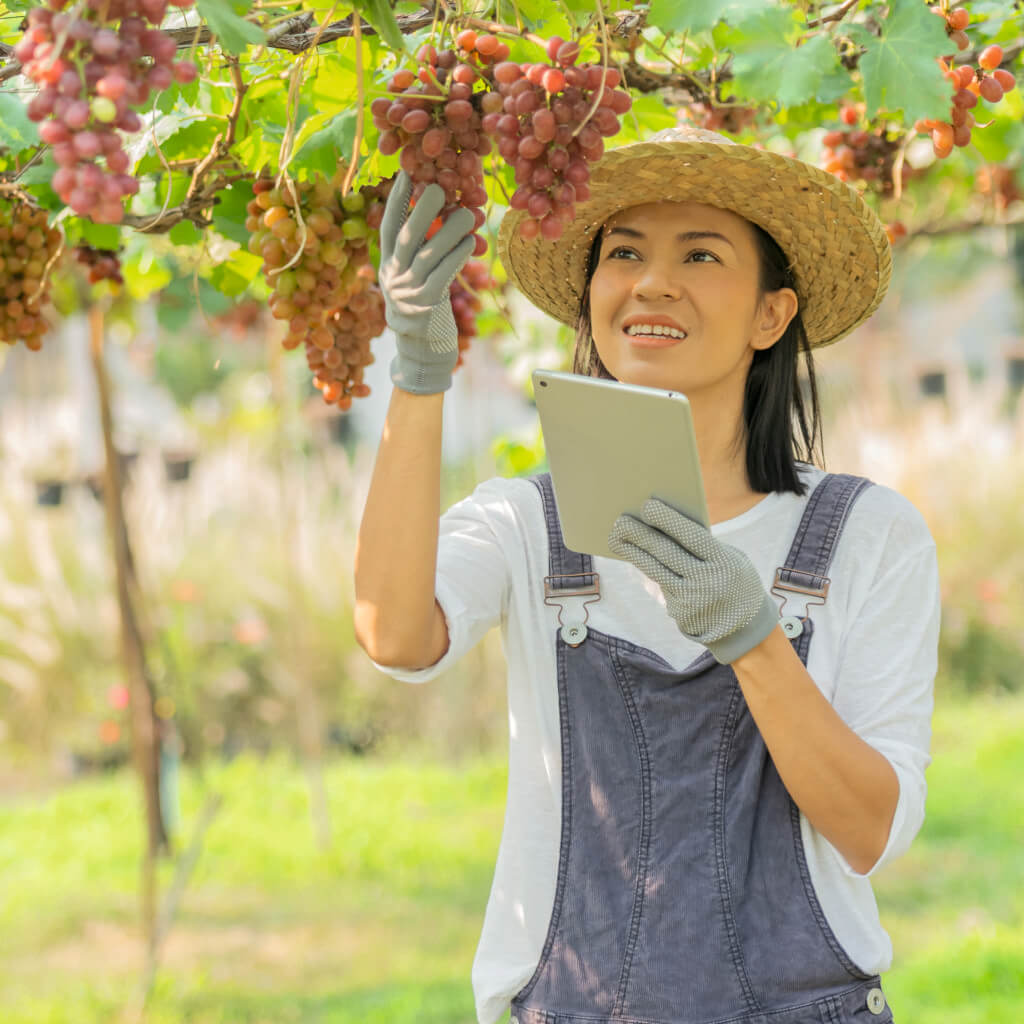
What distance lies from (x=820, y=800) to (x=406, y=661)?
Answer: 0.46m

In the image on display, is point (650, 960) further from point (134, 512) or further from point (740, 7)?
point (134, 512)

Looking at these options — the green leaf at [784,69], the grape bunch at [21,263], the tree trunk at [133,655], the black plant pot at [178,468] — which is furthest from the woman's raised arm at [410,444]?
the black plant pot at [178,468]

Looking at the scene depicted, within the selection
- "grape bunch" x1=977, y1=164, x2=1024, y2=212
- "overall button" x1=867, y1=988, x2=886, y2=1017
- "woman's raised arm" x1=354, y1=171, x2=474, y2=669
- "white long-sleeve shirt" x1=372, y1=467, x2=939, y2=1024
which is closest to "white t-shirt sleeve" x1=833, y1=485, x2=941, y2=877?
"white long-sleeve shirt" x1=372, y1=467, x2=939, y2=1024

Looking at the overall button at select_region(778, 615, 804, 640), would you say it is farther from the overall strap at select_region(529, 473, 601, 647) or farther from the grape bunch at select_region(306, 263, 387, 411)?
the grape bunch at select_region(306, 263, 387, 411)

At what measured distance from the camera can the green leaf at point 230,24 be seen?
92 centimetres

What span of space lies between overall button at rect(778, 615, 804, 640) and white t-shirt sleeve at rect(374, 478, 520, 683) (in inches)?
13.2

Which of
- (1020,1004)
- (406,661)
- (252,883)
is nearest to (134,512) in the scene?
(252,883)

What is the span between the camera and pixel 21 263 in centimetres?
147

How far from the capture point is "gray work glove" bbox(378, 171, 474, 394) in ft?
3.59

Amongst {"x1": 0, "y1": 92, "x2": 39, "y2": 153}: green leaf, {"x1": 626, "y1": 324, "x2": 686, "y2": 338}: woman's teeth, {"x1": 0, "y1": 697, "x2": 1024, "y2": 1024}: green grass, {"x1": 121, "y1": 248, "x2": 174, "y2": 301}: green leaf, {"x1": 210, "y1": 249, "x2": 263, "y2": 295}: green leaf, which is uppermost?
{"x1": 121, "y1": 248, "x2": 174, "y2": 301}: green leaf

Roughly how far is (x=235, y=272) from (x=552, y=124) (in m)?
0.83

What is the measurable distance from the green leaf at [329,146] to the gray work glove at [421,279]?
177 mm

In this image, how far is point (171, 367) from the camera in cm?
1113

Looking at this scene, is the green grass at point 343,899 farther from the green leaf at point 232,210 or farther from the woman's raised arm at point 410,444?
the green leaf at point 232,210
